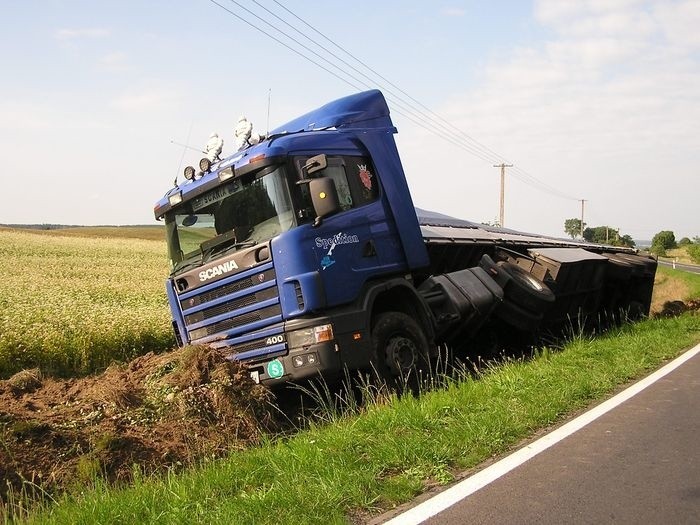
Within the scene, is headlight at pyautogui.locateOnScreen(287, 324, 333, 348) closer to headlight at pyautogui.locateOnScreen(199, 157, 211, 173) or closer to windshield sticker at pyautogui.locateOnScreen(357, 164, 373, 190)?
windshield sticker at pyautogui.locateOnScreen(357, 164, 373, 190)

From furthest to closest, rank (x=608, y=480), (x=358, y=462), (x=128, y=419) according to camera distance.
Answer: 1. (x=128, y=419)
2. (x=358, y=462)
3. (x=608, y=480)

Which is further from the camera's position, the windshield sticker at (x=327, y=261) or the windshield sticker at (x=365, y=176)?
the windshield sticker at (x=365, y=176)

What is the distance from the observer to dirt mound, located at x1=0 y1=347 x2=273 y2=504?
201 inches

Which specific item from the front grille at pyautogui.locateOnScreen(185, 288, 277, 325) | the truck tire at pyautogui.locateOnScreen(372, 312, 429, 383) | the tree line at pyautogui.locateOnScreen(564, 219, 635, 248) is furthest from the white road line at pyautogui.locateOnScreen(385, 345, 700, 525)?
the tree line at pyautogui.locateOnScreen(564, 219, 635, 248)

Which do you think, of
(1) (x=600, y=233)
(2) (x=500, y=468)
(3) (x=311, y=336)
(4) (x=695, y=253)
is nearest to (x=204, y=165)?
(3) (x=311, y=336)

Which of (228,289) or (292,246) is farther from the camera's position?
(228,289)

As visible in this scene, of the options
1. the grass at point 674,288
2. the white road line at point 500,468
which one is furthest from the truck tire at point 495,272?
the grass at point 674,288

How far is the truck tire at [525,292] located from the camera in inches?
390

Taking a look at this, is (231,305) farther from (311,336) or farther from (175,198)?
(175,198)

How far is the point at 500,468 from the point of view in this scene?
4.53m

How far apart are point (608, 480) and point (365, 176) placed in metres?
4.62

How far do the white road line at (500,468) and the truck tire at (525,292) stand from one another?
2.97m

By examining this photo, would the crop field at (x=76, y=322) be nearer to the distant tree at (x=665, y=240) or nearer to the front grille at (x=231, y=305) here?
the front grille at (x=231, y=305)

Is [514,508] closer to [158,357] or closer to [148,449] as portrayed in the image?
[148,449]
